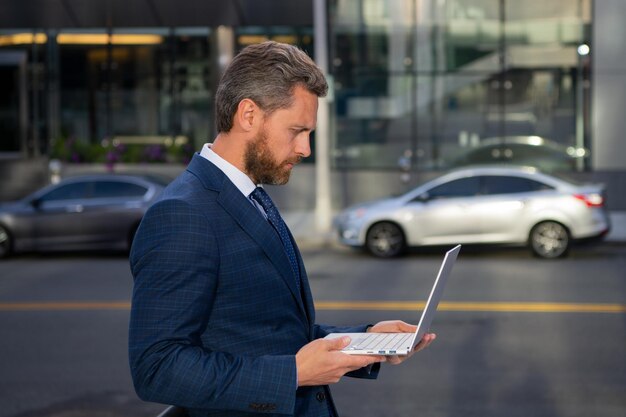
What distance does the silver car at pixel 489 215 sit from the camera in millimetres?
16031

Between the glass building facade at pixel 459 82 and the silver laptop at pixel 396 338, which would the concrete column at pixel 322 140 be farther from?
the silver laptop at pixel 396 338

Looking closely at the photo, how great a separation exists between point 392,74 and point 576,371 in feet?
55.8

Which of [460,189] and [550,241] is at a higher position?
[460,189]

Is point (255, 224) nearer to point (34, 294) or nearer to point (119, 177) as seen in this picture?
point (34, 294)

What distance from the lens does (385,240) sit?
16438 mm

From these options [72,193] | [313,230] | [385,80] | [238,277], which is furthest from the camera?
[385,80]

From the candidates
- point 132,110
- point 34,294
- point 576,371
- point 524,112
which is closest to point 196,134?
point 132,110

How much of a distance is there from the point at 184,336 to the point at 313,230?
1768 centimetres

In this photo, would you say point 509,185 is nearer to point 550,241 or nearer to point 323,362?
point 550,241

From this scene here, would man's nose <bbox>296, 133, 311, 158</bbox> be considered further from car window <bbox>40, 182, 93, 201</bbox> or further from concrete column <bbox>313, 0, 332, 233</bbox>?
concrete column <bbox>313, 0, 332, 233</bbox>

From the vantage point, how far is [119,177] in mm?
17484

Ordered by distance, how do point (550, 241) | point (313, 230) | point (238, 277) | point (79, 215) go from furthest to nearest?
point (313, 230)
point (79, 215)
point (550, 241)
point (238, 277)

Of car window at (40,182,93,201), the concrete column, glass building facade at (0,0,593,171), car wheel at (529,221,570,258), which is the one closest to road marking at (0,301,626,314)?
car wheel at (529,221,570,258)

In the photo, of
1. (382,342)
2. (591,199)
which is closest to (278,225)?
(382,342)
